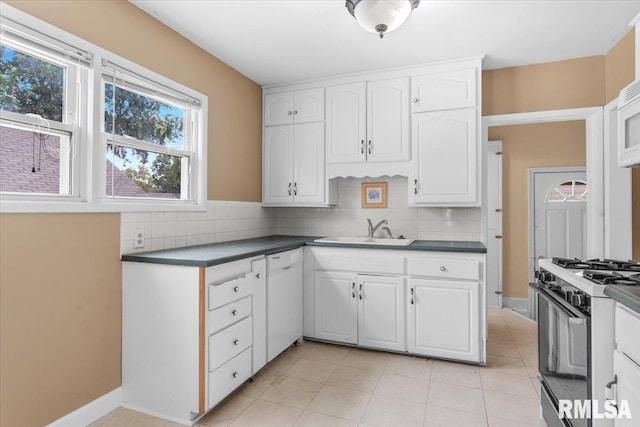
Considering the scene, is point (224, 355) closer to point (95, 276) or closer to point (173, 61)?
point (95, 276)

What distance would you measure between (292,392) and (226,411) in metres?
0.42

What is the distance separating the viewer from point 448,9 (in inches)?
88.0

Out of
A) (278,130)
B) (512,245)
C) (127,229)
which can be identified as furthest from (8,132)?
(512,245)

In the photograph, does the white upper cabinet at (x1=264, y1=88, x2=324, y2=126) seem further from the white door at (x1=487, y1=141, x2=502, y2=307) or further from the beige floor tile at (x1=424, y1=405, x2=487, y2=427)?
the beige floor tile at (x1=424, y1=405, x2=487, y2=427)

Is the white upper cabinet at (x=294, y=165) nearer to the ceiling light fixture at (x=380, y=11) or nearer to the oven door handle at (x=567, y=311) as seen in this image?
the ceiling light fixture at (x=380, y=11)

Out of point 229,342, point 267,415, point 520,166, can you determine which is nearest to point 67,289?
point 229,342

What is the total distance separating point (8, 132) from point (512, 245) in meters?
4.74

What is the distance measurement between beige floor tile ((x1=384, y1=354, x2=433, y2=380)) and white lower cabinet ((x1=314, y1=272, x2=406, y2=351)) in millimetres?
87

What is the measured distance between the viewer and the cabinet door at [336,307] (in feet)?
9.66

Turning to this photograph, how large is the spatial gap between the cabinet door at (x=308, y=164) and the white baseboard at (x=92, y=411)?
2.10m

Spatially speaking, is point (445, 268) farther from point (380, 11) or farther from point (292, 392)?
point (380, 11)

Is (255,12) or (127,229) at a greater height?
(255,12)

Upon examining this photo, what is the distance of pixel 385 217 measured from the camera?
3.47 meters

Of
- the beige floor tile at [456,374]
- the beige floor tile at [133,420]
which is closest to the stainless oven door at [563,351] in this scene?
the beige floor tile at [456,374]
